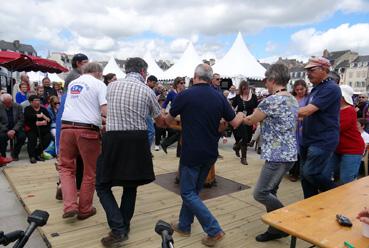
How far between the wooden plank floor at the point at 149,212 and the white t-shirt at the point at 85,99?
3.87 feet

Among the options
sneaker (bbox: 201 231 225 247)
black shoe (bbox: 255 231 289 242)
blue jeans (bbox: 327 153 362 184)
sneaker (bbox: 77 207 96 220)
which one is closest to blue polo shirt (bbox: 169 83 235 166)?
sneaker (bbox: 201 231 225 247)

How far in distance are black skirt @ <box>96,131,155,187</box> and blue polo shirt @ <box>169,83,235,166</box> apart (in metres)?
0.42

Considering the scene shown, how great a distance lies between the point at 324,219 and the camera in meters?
2.36

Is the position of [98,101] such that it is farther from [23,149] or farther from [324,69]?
[23,149]

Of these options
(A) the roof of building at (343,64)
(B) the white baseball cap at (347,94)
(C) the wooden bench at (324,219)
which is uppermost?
(A) the roof of building at (343,64)

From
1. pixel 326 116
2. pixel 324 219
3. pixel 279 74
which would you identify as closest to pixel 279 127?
pixel 279 74

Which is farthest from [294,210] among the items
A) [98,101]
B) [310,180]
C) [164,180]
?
[164,180]

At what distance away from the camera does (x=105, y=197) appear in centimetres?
311

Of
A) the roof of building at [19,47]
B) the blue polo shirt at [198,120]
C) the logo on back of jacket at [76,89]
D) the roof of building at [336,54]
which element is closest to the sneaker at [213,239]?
the blue polo shirt at [198,120]

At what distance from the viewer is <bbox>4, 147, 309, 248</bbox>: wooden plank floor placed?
3.25 metres

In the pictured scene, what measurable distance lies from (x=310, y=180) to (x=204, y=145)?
1.46 metres

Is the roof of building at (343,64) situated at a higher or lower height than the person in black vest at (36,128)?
higher

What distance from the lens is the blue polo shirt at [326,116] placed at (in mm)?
3414

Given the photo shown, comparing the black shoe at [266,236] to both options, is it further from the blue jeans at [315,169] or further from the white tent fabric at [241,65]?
the white tent fabric at [241,65]
